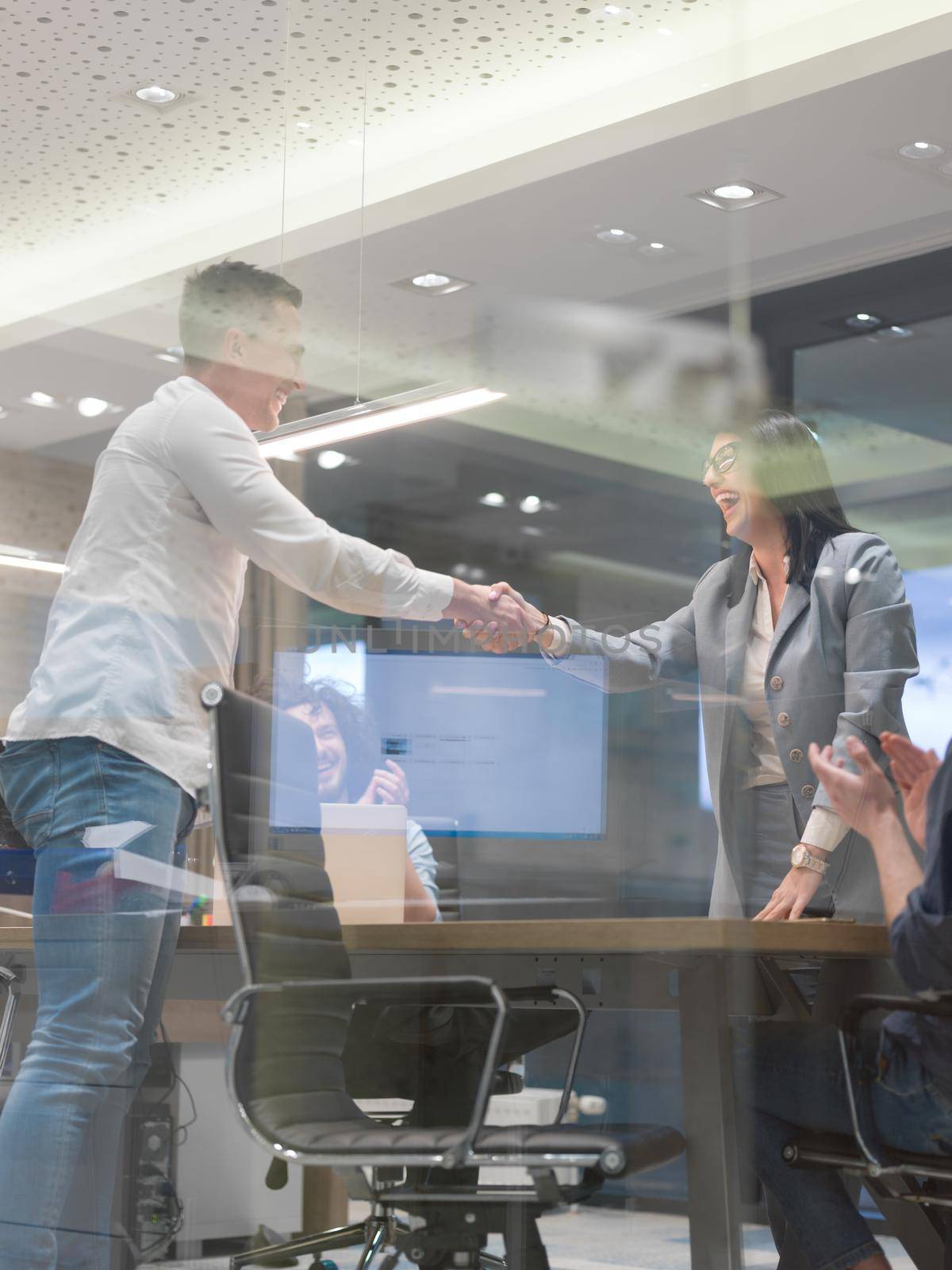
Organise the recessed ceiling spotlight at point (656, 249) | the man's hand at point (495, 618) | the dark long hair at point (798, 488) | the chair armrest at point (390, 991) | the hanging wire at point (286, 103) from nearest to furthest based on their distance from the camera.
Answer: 1. the chair armrest at point (390, 991)
2. the man's hand at point (495, 618)
3. the dark long hair at point (798, 488)
4. the hanging wire at point (286, 103)
5. the recessed ceiling spotlight at point (656, 249)

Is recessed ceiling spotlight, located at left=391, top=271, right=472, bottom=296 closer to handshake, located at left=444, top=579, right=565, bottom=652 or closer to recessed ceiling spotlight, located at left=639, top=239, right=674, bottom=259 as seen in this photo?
recessed ceiling spotlight, located at left=639, top=239, right=674, bottom=259

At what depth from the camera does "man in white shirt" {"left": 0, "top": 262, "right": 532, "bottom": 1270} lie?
199cm

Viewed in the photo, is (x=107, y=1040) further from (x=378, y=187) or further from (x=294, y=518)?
(x=378, y=187)

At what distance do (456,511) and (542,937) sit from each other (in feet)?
4.88

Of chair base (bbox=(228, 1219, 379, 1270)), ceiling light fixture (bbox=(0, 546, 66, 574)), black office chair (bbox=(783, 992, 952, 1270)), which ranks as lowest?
chair base (bbox=(228, 1219, 379, 1270))

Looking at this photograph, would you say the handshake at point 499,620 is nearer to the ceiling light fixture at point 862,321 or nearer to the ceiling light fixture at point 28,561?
the ceiling light fixture at point 28,561

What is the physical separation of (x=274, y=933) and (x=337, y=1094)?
0.22 metres

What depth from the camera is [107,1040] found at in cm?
201

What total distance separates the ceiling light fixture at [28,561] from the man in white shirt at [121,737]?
48 millimetres

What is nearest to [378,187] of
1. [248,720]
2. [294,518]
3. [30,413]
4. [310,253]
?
[310,253]

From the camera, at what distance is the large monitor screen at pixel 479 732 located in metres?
2.24

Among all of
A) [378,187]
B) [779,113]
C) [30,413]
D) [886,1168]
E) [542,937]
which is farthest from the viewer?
[779,113]

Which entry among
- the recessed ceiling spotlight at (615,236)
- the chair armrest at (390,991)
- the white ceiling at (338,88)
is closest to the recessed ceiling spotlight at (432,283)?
the white ceiling at (338,88)

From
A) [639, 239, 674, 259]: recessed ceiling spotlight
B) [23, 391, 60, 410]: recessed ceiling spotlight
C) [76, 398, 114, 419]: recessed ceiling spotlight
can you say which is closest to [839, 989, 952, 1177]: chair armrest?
[76, 398, 114, 419]: recessed ceiling spotlight
